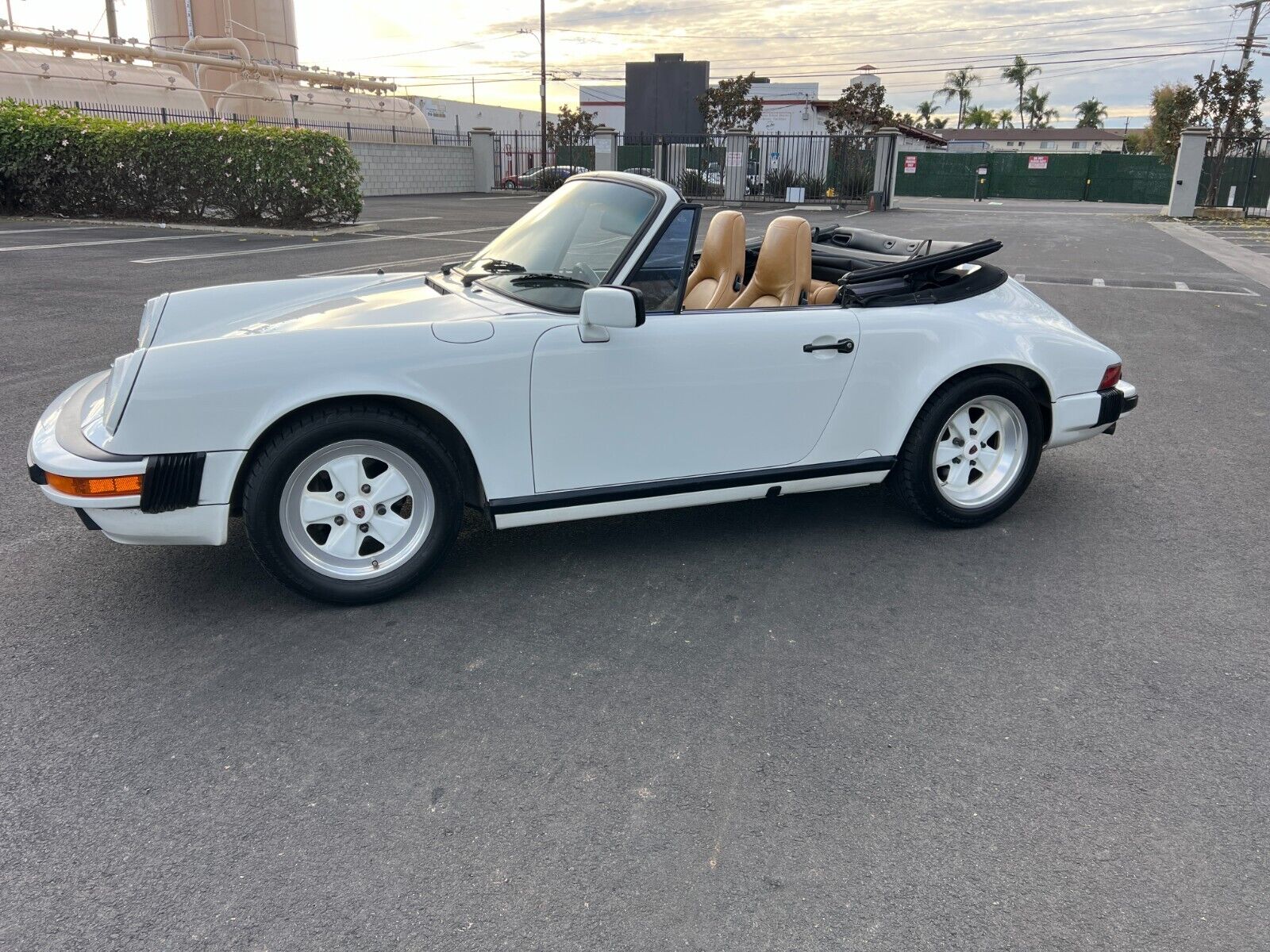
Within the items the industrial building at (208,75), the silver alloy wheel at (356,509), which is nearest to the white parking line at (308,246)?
the silver alloy wheel at (356,509)

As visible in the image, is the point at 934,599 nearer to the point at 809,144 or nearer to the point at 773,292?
the point at 773,292

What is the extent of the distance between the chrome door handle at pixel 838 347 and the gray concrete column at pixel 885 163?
96.9 ft

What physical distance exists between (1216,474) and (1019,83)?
119217 mm

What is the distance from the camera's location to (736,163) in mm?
32500

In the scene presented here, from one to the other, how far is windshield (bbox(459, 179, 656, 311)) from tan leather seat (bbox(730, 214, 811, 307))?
724 millimetres

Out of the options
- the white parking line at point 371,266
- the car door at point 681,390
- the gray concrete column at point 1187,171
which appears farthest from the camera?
the gray concrete column at point 1187,171

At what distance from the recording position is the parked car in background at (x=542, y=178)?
35219 mm

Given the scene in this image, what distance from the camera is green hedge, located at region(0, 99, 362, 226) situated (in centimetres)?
1759

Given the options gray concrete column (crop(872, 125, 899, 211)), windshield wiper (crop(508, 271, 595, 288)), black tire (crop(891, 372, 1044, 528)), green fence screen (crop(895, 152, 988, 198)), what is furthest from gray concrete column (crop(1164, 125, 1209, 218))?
windshield wiper (crop(508, 271, 595, 288))

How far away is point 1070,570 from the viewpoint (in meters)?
3.91

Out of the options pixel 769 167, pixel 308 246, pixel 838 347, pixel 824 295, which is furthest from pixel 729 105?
pixel 838 347

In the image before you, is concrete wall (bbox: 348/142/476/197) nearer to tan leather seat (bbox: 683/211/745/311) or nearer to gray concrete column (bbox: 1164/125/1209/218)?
gray concrete column (bbox: 1164/125/1209/218)

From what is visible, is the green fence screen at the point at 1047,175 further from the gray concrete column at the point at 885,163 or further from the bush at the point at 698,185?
the bush at the point at 698,185

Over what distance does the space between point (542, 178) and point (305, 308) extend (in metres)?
35.0
